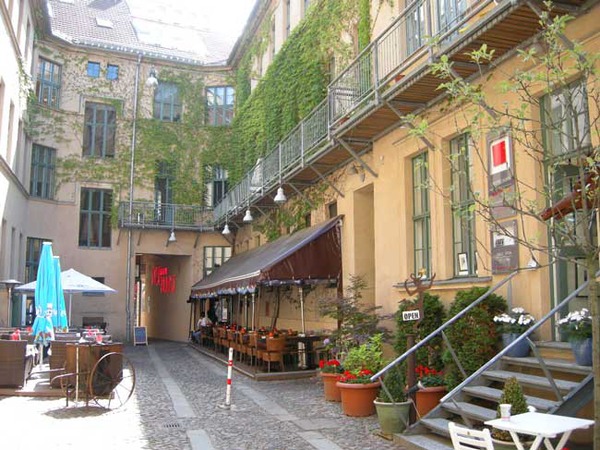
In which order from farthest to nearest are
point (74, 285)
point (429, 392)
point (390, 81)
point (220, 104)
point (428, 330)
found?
point (220, 104)
point (74, 285)
point (390, 81)
point (428, 330)
point (429, 392)

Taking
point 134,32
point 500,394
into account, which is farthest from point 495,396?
point 134,32

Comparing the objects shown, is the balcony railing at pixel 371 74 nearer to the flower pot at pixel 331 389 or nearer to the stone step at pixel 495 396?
the stone step at pixel 495 396

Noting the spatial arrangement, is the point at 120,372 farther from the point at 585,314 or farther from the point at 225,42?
the point at 225,42

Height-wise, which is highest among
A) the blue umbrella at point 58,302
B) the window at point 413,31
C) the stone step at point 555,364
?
the window at point 413,31

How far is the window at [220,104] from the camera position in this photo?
99.8 ft

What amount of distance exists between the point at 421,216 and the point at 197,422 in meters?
5.40

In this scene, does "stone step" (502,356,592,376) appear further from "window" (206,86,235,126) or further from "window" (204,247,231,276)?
"window" (206,86,235,126)

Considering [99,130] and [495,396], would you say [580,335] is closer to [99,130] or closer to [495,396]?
[495,396]

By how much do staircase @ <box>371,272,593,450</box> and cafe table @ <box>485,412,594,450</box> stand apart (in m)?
1.04

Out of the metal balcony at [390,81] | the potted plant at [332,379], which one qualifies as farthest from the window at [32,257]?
the potted plant at [332,379]

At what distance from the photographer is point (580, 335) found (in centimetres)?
634

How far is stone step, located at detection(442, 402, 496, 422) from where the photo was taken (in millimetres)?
6655

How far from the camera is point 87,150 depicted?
28000 millimetres

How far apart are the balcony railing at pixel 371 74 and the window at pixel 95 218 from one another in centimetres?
1169
